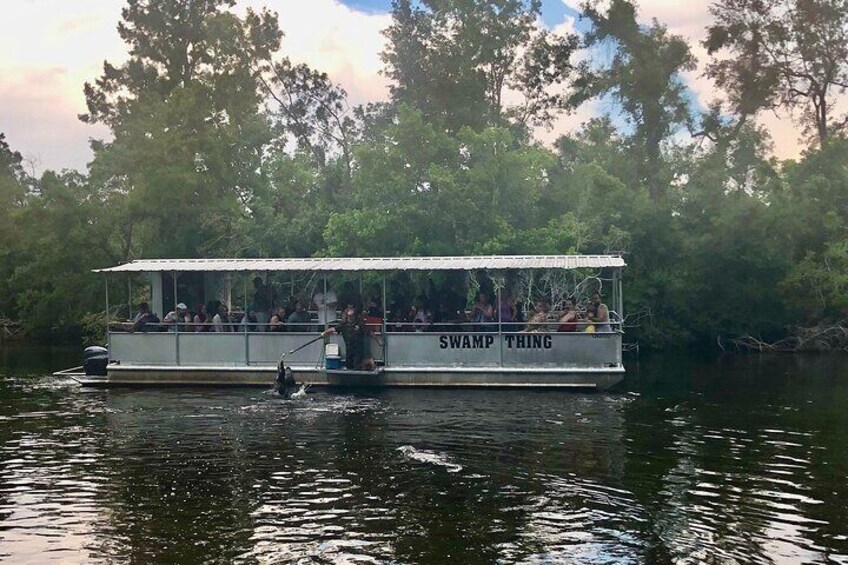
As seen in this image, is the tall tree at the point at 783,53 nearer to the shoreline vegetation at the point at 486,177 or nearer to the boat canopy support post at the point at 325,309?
the shoreline vegetation at the point at 486,177

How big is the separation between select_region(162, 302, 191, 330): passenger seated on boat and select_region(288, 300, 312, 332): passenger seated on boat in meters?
2.78

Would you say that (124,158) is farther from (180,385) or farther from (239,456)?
(239,456)

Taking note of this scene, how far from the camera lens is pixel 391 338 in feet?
82.4

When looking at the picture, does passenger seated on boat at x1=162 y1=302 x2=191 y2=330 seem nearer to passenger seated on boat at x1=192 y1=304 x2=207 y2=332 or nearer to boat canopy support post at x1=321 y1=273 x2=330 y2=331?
passenger seated on boat at x1=192 y1=304 x2=207 y2=332

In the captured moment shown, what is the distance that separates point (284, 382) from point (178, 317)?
14.9 ft

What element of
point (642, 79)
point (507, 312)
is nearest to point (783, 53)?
point (642, 79)

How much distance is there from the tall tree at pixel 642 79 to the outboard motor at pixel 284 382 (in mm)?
31309

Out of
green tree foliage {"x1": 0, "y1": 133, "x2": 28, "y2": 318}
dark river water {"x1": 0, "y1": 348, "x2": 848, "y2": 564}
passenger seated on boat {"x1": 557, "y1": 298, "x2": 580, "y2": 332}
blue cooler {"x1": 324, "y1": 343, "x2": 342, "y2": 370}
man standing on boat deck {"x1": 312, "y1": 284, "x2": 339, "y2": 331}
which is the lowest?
dark river water {"x1": 0, "y1": 348, "x2": 848, "y2": 564}

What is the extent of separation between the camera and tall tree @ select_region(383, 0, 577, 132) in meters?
50.8

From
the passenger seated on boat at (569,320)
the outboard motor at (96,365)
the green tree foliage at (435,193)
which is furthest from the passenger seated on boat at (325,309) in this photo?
the green tree foliage at (435,193)

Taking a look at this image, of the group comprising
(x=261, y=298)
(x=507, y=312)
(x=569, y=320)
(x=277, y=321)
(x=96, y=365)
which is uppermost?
(x=261, y=298)

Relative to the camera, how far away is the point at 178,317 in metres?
26.6

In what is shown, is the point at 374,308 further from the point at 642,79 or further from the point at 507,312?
the point at 642,79

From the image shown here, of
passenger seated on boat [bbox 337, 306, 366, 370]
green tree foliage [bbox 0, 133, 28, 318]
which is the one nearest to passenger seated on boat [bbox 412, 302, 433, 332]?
passenger seated on boat [bbox 337, 306, 366, 370]
